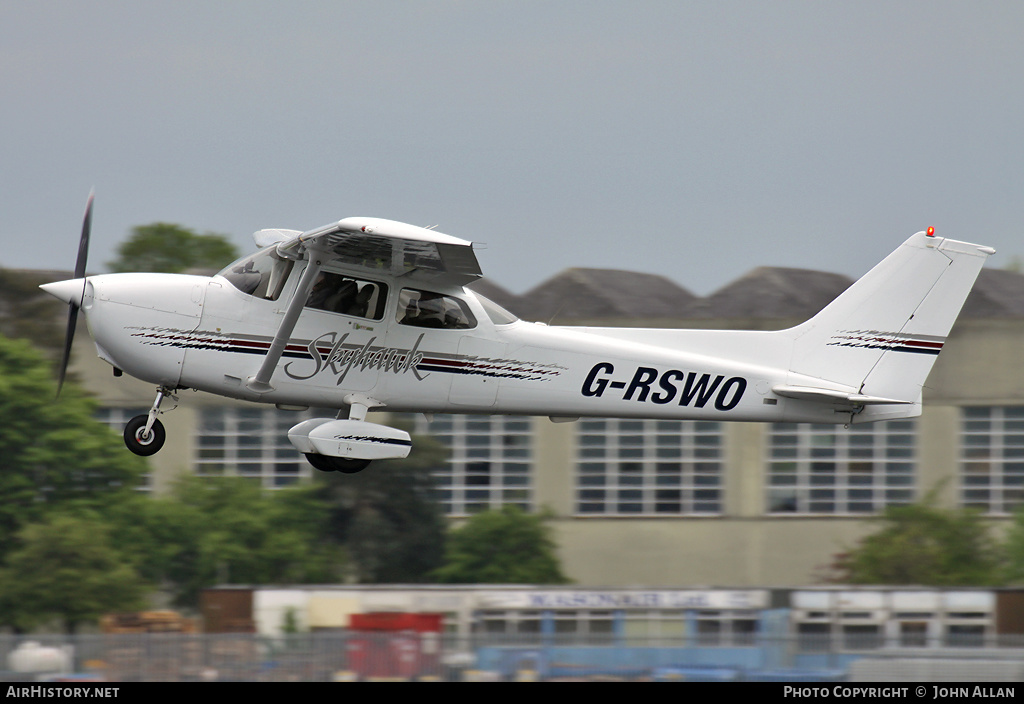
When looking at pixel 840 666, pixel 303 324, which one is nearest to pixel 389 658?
pixel 840 666

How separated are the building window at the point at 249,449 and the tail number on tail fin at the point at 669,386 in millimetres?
26266

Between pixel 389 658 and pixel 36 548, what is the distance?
1963 centimetres

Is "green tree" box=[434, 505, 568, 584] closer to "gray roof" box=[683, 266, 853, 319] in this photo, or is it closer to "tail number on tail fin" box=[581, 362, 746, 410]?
"gray roof" box=[683, 266, 853, 319]

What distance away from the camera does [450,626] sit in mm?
28094

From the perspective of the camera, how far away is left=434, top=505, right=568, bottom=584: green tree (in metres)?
38.5

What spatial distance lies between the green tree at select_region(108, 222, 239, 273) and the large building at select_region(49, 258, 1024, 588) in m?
15.5

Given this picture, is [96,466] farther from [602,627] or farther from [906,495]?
[906,495]

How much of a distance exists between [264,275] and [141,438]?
6.58 ft

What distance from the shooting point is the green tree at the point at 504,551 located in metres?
38.5

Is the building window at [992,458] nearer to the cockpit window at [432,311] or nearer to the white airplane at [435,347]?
the white airplane at [435,347]

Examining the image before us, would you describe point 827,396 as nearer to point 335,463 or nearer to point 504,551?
point 335,463

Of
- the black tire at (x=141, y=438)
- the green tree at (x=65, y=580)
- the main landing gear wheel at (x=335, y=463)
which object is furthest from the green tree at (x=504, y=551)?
the black tire at (x=141, y=438)

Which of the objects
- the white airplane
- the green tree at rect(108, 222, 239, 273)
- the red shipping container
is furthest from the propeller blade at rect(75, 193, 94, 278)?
the green tree at rect(108, 222, 239, 273)

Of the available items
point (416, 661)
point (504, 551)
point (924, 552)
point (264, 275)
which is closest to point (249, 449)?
point (504, 551)
